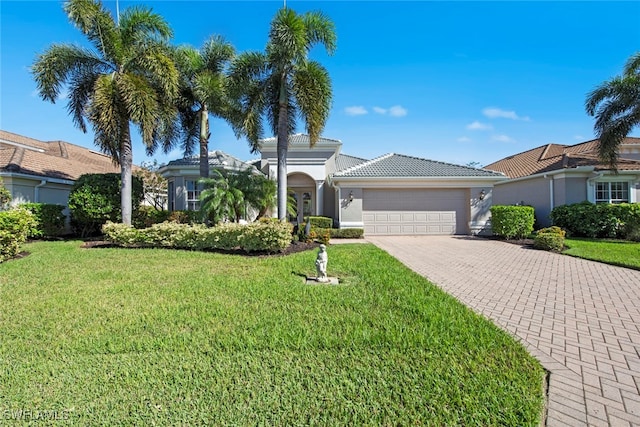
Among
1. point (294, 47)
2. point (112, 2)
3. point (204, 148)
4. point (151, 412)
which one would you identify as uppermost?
point (112, 2)

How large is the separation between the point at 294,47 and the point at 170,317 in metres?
10.4

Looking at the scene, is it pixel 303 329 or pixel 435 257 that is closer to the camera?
pixel 303 329

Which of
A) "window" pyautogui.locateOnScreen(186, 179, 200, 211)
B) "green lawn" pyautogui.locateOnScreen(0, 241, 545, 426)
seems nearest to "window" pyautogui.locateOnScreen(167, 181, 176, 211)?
"window" pyautogui.locateOnScreen(186, 179, 200, 211)

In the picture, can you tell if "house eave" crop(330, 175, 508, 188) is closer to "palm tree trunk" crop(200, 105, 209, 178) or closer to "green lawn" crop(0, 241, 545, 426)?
"palm tree trunk" crop(200, 105, 209, 178)

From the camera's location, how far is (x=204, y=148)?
14.3 meters

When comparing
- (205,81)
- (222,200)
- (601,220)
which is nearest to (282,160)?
(222,200)

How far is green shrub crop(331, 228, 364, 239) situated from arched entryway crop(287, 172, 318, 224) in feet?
14.8

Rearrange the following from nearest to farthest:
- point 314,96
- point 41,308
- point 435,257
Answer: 1. point 41,308
2. point 435,257
3. point 314,96

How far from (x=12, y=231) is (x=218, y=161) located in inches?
408

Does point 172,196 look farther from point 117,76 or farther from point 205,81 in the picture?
point 205,81

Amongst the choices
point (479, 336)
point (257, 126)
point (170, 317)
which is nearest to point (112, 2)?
point (257, 126)

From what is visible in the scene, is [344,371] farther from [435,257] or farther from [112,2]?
[112,2]

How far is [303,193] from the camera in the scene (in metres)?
19.6

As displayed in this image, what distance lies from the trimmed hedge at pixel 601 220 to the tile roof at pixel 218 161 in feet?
60.0
